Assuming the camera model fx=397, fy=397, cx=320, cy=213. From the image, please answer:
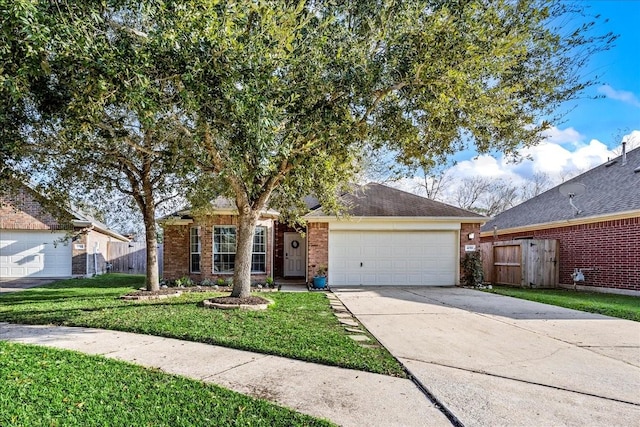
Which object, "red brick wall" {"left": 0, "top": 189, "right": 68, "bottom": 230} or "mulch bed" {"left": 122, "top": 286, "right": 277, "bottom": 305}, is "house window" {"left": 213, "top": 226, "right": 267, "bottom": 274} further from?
"red brick wall" {"left": 0, "top": 189, "right": 68, "bottom": 230}

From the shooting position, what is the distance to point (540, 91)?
772 cm

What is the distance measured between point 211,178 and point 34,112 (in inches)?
150

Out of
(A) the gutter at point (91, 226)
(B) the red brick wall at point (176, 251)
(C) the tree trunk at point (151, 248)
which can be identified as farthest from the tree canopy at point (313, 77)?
(A) the gutter at point (91, 226)

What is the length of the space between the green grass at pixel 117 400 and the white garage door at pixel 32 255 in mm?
14987

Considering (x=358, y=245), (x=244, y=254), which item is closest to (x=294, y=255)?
(x=358, y=245)

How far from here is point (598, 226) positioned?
12492 millimetres

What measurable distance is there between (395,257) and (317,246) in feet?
8.91

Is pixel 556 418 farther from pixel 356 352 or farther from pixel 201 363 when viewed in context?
pixel 201 363

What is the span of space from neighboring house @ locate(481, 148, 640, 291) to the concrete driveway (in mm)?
4572

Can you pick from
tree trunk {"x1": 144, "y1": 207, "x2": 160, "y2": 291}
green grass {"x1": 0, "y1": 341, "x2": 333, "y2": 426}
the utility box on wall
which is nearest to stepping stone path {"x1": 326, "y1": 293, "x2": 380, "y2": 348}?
green grass {"x1": 0, "y1": 341, "x2": 333, "y2": 426}

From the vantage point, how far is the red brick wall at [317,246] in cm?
1329

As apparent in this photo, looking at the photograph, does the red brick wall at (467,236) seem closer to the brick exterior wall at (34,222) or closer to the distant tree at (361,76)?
the distant tree at (361,76)

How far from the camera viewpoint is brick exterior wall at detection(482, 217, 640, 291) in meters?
11.2

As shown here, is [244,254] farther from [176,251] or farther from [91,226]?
[91,226]
